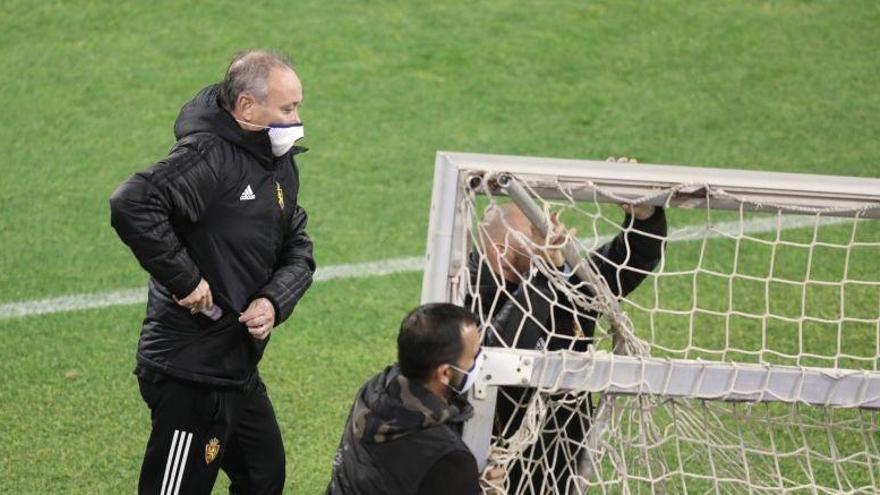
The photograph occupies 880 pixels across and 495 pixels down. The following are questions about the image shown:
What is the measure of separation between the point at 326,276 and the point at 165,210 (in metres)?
3.01

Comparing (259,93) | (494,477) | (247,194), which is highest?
(259,93)

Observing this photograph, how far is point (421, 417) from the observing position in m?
3.50

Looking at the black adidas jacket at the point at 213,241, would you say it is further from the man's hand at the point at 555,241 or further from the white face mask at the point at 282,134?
the man's hand at the point at 555,241

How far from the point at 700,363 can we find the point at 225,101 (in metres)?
1.70

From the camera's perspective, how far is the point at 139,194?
414 cm

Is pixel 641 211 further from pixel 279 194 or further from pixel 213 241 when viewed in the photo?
pixel 213 241

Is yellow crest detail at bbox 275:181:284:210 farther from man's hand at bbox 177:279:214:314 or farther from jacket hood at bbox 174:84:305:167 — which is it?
man's hand at bbox 177:279:214:314

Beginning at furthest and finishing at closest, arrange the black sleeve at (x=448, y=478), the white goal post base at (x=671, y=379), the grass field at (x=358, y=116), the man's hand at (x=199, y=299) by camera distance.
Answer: the grass field at (x=358, y=116)
the man's hand at (x=199, y=299)
the white goal post base at (x=671, y=379)
the black sleeve at (x=448, y=478)

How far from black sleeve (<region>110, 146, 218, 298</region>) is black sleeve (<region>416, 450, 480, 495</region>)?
1149 millimetres

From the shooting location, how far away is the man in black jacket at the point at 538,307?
4.31 metres

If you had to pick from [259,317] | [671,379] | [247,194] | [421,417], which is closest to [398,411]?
[421,417]

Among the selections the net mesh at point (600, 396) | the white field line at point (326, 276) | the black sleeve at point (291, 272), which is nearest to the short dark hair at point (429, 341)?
the net mesh at point (600, 396)

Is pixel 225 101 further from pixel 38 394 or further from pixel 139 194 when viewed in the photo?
pixel 38 394

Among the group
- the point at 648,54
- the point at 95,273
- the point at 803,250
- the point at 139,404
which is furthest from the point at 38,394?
the point at 648,54
